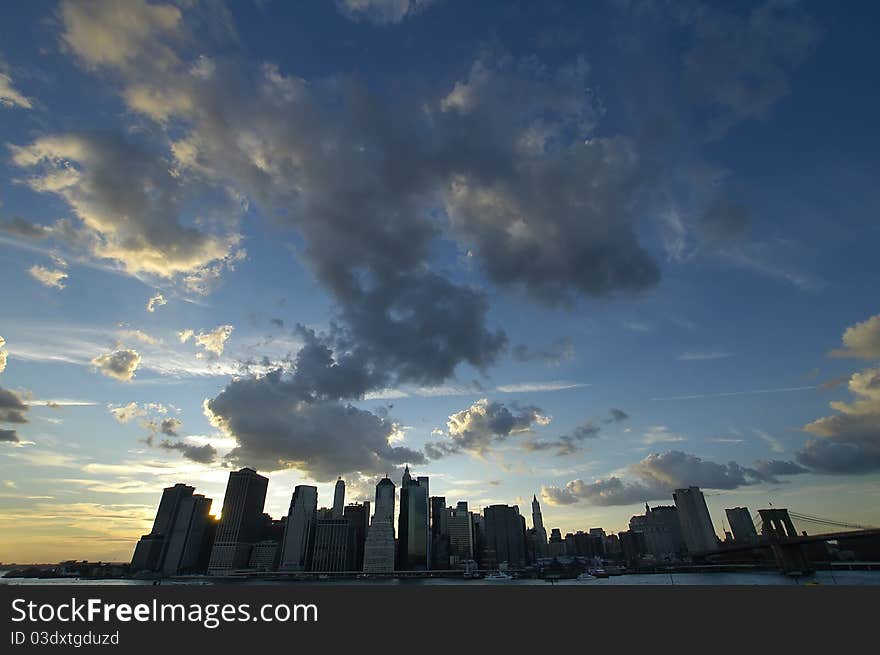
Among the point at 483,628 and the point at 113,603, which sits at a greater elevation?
the point at 113,603

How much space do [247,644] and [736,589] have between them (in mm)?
28962

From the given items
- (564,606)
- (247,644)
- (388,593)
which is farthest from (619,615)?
(247,644)

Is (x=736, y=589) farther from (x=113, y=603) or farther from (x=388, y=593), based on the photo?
(x=113, y=603)

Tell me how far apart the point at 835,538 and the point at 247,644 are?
252 meters

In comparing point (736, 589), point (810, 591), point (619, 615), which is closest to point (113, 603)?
point (619, 615)

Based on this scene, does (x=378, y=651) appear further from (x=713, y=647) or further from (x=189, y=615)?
(x=713, y=647)

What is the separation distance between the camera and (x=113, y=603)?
2266 centimetres

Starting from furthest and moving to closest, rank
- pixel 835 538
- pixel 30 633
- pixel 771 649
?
pixel 835 538, pixel 30 633, pixel 771 649

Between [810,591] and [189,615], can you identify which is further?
[810,591]

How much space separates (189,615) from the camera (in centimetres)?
2223

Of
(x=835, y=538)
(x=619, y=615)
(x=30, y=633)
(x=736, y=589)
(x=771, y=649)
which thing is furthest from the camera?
(x=835, y=538)

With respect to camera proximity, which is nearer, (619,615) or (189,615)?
(189,615)

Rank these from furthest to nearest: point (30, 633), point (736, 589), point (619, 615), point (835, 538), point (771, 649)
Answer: point (835, 538) < point (736, 589) < point (619, 615) < point (30, 633) < point (771, 649)

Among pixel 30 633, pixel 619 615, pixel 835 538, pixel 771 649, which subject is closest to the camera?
pixel 771 649
